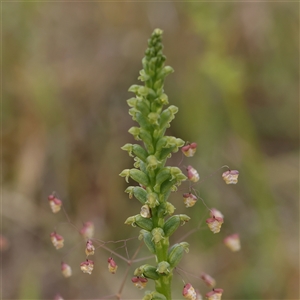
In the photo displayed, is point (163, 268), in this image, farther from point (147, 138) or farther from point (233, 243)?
point (233, 243)

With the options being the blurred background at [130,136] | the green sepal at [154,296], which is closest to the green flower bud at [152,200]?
the green sepal at [154,296]

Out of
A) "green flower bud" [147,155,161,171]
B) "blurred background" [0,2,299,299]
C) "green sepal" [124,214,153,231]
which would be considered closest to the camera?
"green flower bud" [147,155,161,171]

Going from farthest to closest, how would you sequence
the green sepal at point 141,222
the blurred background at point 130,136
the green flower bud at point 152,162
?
the blurred background at point 130,136, the green sepal at point 141,222, the green flower bud at point 152,162

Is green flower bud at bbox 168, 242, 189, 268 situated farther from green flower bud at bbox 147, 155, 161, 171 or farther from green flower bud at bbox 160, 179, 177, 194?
green flower bud at bbox 147, 155, 161, 171

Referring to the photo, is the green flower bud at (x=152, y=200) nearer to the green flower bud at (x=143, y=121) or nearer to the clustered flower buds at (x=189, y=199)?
the clustered flower buds at (x=189, y=199)

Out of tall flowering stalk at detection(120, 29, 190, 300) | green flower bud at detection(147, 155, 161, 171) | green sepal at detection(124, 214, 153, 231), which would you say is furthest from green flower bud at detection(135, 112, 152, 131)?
green sepal at detection(124, 214, 153, 231)

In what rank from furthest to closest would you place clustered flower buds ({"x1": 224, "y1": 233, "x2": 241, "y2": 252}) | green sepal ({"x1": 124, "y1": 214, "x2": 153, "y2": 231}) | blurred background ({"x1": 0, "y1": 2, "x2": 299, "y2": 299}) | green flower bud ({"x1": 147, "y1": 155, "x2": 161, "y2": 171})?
blurred background ({"x1": 0, "y1": 2, "x2": 299, "y2": 299}) < clustered flower buds ({"x1": 224, "y1": 233, "x2": 241, "y2": 252}) < green sepal ({"x1": 124, "y1": 214, "x2": 153, "y2": 231}) < green flower bud ({"x1": 147, "y1": 155, "x2": 161, "y2": 171})

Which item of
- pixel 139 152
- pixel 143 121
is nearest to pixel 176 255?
pixel 139 152

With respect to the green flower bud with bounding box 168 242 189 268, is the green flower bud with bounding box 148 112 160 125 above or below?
above
